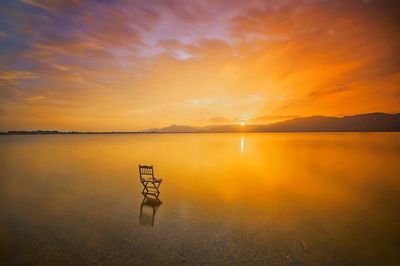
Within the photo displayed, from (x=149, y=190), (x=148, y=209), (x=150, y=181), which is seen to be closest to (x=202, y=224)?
(x=148, y=209)

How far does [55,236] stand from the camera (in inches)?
388

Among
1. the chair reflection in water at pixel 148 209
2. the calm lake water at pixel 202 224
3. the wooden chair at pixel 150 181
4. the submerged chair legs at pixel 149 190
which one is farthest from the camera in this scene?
the submerged chair legs at pixel 149 190

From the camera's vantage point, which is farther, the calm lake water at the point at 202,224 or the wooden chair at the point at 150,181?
the wooden chair at the point at 150,181

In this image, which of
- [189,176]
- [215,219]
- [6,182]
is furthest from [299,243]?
[6,182]

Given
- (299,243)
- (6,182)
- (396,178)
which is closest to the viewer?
(299,243)

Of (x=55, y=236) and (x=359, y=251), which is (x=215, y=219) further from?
(x=55, y=236)

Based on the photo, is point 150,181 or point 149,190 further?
point 149,190

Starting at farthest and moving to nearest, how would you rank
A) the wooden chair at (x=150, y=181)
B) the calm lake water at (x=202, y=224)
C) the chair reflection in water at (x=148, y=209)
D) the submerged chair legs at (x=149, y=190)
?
the submerged chair legs at (x=149, y=190) < the wooden chair at (x=150, y=181) < the chair reflection in water at (x=148, y=209) < the calm lake water at (x=202, y=224)

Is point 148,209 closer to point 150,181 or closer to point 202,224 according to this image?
point 150,181

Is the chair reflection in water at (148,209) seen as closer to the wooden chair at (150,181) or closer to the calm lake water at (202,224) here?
the calm lake water at (202,224)

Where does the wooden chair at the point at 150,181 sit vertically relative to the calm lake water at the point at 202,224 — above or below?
above

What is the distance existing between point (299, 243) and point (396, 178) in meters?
21.8

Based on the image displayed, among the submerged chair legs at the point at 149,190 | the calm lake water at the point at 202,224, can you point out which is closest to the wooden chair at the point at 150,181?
the submerged chair legs at the point at 149,190

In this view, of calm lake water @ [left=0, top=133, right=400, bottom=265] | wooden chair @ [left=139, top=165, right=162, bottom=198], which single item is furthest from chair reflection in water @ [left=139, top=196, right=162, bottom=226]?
wooden chair @ [left=139, top=165, right=162, bottom=198]
